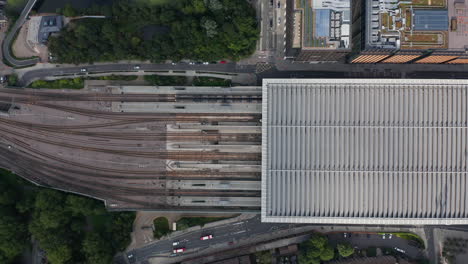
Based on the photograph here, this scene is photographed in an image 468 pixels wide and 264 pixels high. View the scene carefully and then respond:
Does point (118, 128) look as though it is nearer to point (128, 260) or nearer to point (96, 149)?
point (96, 149)

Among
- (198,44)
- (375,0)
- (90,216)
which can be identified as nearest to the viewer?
(375,0)

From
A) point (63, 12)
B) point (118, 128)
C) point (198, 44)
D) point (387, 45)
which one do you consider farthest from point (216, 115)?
point (63, 12)

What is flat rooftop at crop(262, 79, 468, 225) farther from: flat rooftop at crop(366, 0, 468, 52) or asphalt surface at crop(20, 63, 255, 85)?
asphalt surface at crop(20, 63, 255, 85)

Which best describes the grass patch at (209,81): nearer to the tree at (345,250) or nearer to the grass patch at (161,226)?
the grass patch at (161,226)

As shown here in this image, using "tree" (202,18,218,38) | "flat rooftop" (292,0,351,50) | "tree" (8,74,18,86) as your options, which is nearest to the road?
"tree" (8,74,18,86)

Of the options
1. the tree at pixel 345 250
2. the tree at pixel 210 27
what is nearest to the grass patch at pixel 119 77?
the tree at pixel 210 27
